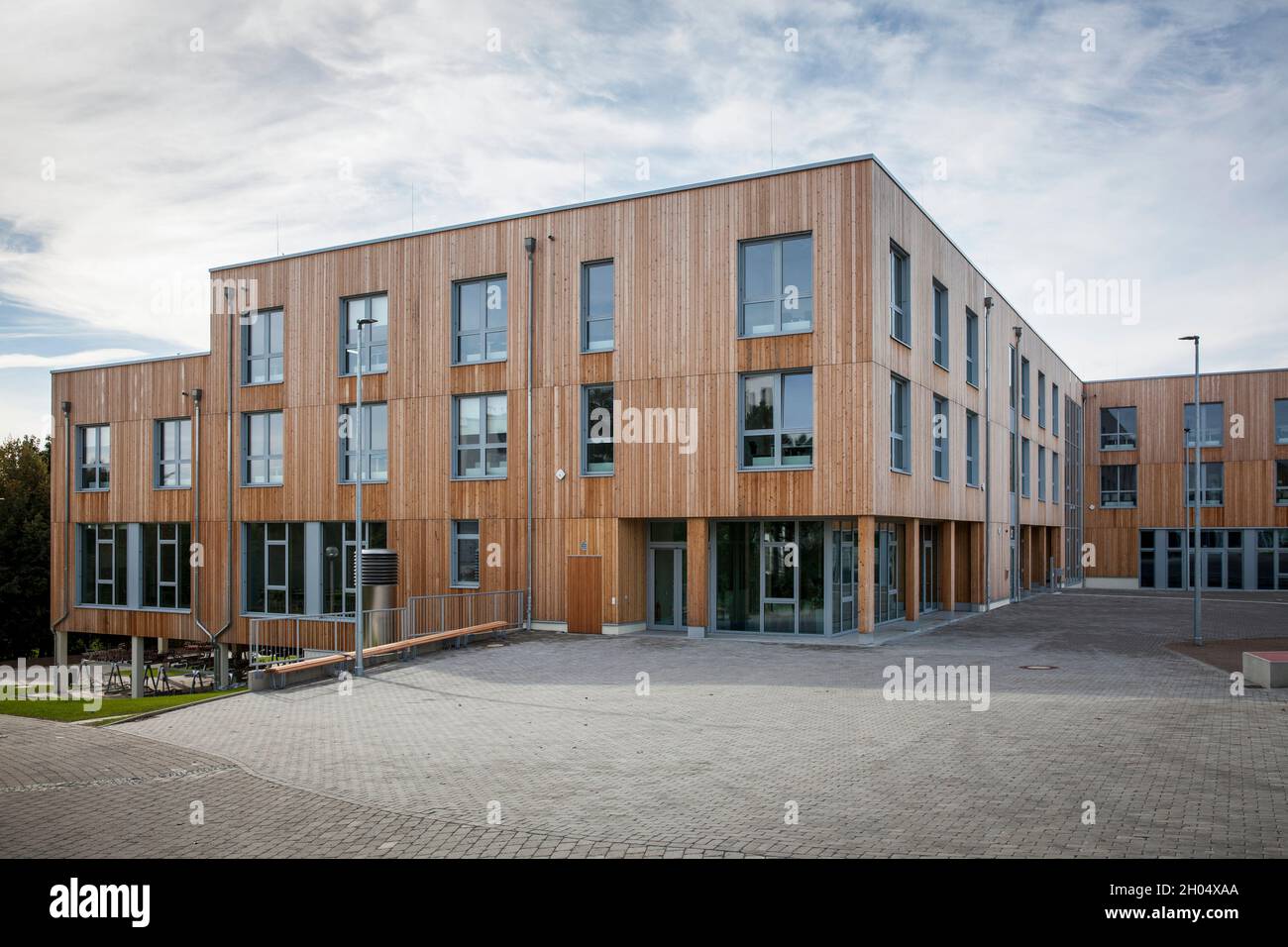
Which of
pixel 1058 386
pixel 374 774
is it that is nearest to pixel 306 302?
pixel 374 774

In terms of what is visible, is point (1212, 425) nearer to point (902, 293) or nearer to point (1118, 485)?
point (1118, 485)

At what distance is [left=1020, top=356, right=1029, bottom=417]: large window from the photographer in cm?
3764

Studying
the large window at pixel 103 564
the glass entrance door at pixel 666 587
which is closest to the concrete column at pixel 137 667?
the large window at pixel 103 564

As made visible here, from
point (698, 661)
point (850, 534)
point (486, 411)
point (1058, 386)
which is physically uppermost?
point (1058, 386)

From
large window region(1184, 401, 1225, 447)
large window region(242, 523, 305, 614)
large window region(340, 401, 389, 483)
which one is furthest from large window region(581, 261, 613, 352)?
large window region(1184, 401, 1225, 447)

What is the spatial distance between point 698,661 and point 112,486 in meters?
22.2

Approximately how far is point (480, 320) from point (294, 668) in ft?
39.2

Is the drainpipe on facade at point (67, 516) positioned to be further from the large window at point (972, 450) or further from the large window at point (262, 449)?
the large window at point (972, 450)

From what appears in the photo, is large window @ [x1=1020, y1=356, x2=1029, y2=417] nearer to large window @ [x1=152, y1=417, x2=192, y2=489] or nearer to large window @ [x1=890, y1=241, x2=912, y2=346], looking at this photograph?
large window @ [x1=890, y1=241, x2=912, y2=346]

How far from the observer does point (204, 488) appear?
2906 centimetres

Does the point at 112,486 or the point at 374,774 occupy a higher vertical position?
the point at 112,486

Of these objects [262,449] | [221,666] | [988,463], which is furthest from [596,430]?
[988,463]
